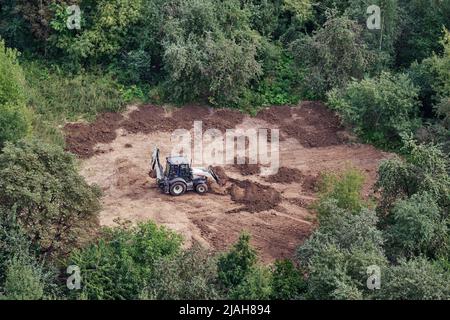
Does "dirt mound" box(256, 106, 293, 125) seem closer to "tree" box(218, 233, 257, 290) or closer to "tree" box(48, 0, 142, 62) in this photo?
"tree" box(48, 0, 142, 62)

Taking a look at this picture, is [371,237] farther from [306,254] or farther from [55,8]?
[55,8]

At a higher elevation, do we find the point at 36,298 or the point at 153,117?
the point at 153,117

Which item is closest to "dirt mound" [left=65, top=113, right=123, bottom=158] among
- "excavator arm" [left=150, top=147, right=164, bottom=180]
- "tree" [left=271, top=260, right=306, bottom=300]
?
"excavator arm" [left=150, top=147, right=164, bottom=180]

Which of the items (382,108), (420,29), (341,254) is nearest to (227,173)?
(382,108)

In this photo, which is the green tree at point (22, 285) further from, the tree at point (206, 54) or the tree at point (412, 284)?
the tree at point (206, 54)

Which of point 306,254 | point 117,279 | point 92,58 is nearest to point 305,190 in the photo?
point 306,254

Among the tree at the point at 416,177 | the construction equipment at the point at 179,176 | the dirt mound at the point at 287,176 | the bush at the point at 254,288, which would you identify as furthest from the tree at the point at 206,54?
the bush at the point at 254,288
